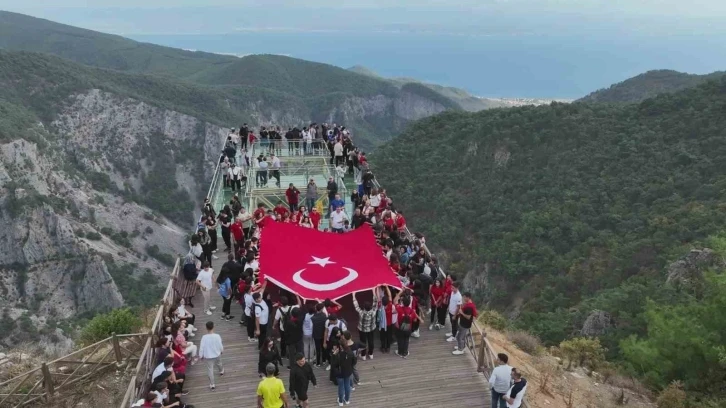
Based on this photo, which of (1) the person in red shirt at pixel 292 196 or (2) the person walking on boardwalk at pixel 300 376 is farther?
(1) the person in red shirt at pixel 292 196

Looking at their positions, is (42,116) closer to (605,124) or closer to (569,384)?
(605,124)

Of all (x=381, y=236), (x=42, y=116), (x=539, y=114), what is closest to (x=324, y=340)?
(x=381, y=236)

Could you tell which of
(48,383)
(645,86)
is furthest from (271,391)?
(645,86)

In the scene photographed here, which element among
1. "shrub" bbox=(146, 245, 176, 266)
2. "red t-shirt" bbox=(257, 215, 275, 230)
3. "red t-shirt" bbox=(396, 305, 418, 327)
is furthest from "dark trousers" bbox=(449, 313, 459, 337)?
"shrub" bbox=(146, 245, 176, 266)

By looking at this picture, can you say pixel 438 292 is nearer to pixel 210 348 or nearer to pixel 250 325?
pixel 250 325

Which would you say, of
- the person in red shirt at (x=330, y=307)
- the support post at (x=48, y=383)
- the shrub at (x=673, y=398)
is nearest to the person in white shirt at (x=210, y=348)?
the person in red shirt at (x=330, y=307)

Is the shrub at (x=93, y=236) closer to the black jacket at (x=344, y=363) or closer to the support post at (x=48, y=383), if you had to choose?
the support post at (x=48, y=383)

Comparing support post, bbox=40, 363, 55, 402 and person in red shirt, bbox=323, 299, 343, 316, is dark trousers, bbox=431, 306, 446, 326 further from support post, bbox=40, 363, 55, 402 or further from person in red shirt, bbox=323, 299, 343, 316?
support post, bbox=40, 363, 55, 402
